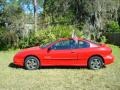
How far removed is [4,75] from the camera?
516 inches

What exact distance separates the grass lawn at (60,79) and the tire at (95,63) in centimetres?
25

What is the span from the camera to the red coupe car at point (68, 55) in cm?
1425

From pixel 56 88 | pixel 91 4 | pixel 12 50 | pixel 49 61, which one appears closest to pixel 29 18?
pixel 12 50

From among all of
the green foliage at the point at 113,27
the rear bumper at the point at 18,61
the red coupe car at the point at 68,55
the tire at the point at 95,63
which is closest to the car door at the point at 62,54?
the red coupe car at the point at 68,55

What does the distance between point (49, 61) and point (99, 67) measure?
2228 millimetres

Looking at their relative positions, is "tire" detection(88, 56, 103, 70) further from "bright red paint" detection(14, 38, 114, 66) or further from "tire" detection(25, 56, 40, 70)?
"tire" detection(25, 56, 40, 70)

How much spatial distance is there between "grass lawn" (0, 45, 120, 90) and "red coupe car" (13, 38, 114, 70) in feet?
1.02

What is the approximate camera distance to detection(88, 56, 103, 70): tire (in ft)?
46.6

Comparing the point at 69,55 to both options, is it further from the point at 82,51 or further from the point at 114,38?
the point at 114,38

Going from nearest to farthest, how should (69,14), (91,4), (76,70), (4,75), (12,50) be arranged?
(4,75)
(76,70)
(12,50)
(91,4)
(69,14)

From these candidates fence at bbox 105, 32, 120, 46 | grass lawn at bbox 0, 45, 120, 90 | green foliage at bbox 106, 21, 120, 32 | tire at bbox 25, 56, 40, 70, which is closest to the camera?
grass lawn at bbox 0, 45, 120, 90

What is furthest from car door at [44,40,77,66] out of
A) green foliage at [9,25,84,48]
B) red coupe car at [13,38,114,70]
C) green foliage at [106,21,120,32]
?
green foliage at [106,21,120,32]

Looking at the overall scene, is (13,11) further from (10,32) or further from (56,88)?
(56,88)

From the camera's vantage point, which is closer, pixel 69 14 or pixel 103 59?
pixel 103 59
